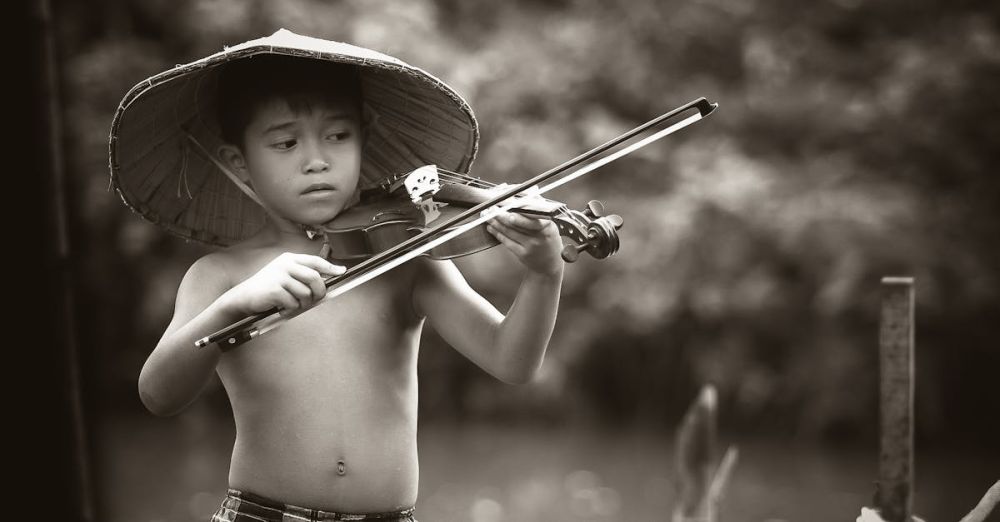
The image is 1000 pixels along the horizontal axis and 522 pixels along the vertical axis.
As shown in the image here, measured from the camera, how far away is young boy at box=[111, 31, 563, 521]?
5.07 feet

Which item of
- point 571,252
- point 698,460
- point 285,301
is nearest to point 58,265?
point 285,301

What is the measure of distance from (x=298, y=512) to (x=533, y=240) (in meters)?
0.53

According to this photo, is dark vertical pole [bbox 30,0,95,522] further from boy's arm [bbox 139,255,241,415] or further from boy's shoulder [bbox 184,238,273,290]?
boy's shoulder [bbox 184,238,273,290]

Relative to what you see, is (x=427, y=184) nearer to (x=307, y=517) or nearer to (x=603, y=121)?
(x=307, y=517)

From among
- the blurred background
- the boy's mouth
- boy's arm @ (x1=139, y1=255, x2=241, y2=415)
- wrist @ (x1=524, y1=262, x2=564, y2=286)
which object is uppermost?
the blurred background

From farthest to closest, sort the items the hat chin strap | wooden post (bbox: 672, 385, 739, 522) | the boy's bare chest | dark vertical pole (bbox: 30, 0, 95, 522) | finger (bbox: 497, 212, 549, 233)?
wooden post (bbox: 672, 385, 739, 522) < the hat chin strap < the boy's bare chest < finger (bbox: 497, 212, 549, 233) < dark vertical pole (bbox: 30, 0, 95, 522)

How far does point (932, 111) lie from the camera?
22.1 feet

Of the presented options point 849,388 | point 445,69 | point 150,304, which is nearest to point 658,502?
point 849,388

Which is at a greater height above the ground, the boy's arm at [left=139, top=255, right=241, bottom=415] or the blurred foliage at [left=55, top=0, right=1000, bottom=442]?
the blurred foliage at [left=55, top=0, right=1000, bottom=442]

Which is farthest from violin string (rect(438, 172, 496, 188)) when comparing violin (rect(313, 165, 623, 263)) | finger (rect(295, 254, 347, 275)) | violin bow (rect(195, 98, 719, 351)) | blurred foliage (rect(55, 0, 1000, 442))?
blurred foliage (rect(55, 0, 1000, 442))

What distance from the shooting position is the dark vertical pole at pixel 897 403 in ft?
5.30

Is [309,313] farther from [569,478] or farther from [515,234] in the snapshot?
[569,478]

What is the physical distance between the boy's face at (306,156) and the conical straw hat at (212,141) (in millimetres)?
103

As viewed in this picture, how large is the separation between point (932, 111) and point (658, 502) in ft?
9.88
